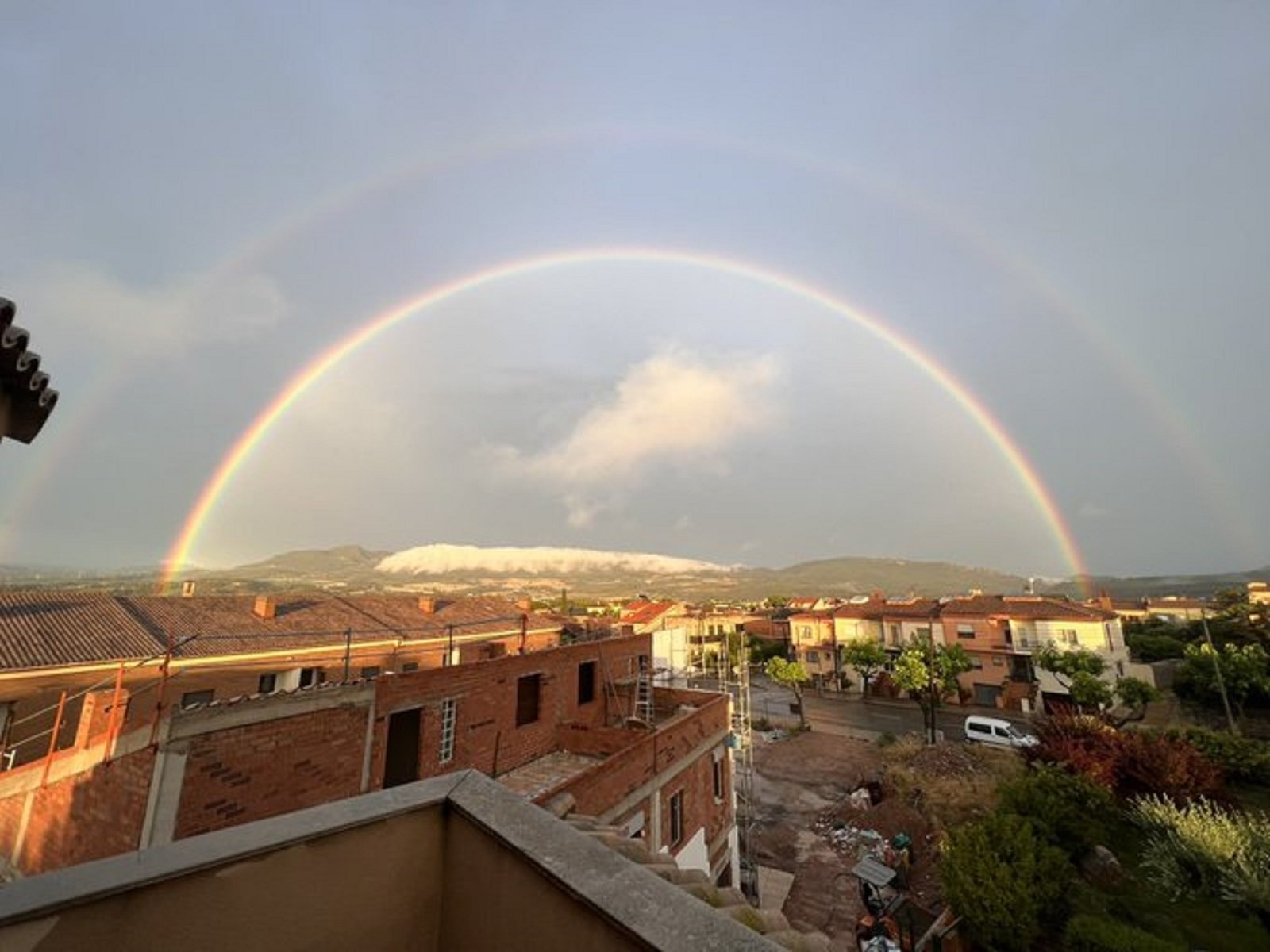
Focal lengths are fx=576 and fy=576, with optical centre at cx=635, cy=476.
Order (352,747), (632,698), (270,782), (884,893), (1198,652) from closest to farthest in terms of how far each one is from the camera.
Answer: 1. (270,782)
2. (352,747)
3. (884,893)
4. (632,698)
5. (1198,652)

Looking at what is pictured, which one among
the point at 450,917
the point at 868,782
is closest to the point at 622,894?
the point at 450,917

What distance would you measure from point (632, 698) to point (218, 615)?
19.2 m

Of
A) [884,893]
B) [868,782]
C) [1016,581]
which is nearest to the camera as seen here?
[884,893]

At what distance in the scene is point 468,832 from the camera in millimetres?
2477

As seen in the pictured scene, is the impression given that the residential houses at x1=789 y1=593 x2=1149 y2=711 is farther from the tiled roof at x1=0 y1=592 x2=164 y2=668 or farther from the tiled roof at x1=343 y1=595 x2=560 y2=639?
the tiled roof at x1=0 y1=592 x2=164 y2=668

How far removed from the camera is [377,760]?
1122cm

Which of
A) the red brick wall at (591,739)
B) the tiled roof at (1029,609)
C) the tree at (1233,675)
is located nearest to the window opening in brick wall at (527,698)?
the red brick wall at (591,739)

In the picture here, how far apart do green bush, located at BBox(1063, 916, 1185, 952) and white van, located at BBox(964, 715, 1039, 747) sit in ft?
66.5

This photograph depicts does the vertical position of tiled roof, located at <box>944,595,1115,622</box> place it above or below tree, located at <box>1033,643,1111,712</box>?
above

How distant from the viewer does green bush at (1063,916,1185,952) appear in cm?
964

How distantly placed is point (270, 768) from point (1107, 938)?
586 inches

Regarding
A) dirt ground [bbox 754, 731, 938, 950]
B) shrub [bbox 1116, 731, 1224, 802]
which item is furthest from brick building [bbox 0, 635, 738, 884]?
shrub [bbox 1116, 731, 1224, 802]

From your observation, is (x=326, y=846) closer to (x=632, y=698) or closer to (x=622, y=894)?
(x=622, y=894)

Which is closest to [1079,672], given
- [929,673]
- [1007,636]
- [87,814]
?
[929,673]
